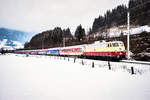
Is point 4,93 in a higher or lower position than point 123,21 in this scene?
lower

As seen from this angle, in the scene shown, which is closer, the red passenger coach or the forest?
the red passenger coach

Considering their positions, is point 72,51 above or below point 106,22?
below

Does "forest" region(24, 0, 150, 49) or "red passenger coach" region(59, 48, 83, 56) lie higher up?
"forest" region(24, 0, 150, 49)

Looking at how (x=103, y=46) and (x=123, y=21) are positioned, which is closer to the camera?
(x=103, y=46)

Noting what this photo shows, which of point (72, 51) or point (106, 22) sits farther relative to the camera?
point (106, 22)

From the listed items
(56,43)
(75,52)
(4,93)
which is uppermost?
(56,43)

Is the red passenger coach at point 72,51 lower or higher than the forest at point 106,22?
lower

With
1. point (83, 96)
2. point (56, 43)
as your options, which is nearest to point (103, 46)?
point (83, 96)

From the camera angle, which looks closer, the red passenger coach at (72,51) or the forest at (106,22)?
the red passenger coach at (72,51)

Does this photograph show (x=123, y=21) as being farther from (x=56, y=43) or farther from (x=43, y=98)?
(x=43, y=98)

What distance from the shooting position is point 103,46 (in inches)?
773

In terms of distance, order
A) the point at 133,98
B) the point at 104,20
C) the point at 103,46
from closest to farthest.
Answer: the point at 133,98 < the point at 103,46 < the point at 104,20

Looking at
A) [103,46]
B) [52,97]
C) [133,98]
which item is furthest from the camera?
[103,46]

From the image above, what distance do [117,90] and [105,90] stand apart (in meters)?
0.70
